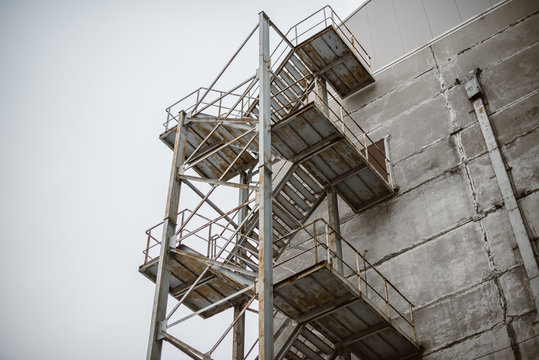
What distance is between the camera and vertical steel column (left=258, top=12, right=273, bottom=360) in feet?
38.7

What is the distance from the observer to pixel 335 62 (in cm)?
2078

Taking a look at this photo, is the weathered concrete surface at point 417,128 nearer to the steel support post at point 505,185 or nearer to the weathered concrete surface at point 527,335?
the steel support post at point 505,185

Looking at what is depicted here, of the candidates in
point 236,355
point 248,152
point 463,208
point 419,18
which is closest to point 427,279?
point 463,208

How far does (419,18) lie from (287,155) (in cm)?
793

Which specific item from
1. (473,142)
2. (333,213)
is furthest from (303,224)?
(473,142)

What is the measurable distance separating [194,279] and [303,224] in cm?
353

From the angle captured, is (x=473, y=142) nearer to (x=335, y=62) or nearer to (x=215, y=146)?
(x=335, y=62)

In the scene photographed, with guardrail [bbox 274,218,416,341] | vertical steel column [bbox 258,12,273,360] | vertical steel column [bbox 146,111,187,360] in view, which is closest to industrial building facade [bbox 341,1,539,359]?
guardrail [bbox 274,218,416,341]

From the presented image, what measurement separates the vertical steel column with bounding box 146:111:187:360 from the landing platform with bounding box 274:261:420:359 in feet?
8.77

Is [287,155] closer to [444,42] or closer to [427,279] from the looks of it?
[427,279]

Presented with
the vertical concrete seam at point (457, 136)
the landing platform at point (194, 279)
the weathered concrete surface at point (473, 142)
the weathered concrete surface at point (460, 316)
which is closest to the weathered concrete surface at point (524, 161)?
the weathered concrete surface at point (473, 142)

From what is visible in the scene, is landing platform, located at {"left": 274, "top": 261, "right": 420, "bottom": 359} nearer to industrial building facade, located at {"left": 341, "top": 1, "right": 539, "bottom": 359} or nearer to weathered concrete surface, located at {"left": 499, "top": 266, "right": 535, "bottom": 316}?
industrial building facade, located at {"left": 341, "top": 1, "right": 539, "bottom": 359}

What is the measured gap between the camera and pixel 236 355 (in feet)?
49.5

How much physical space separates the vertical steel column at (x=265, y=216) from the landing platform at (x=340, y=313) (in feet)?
2.19
